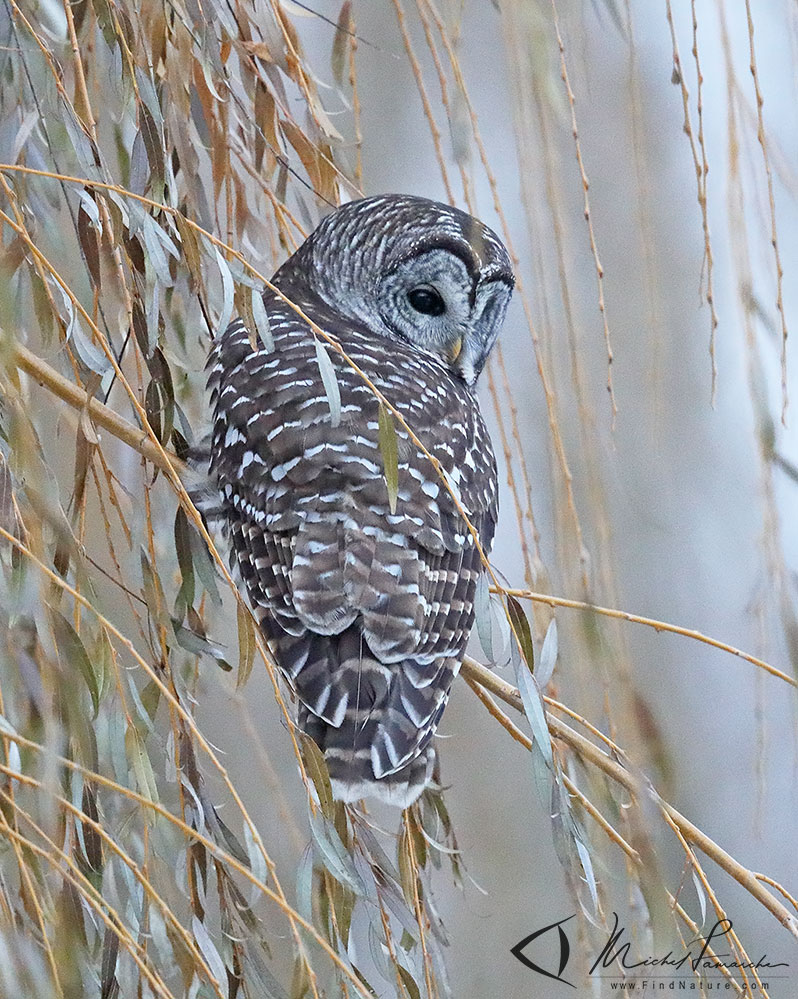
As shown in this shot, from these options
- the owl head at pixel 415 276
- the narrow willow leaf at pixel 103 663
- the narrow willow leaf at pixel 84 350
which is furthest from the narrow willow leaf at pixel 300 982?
the owl head at pixel 415 276

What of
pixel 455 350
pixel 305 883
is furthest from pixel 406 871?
pixel 455 350

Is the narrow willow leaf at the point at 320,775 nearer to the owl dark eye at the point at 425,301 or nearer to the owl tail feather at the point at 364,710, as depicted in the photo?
the owl tail feather at the point at 364,710

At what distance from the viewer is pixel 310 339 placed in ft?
4.66

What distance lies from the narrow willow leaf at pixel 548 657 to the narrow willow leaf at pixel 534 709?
0.05 metres

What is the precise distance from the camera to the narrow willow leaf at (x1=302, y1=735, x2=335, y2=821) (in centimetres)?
93

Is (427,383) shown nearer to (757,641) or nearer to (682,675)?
(757,641)

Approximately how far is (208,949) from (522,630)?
1.16 ft

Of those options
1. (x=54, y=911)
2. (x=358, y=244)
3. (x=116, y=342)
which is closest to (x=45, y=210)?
(x=116, y=342)

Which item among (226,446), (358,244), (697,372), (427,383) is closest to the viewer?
(226,446)

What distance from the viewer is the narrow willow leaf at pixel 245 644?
0.95 m

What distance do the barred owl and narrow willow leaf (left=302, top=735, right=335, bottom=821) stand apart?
114 millimetres

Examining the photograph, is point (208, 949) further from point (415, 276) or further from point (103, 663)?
point (415, 276)

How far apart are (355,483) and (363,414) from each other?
98 mm

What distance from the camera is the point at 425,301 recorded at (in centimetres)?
175
